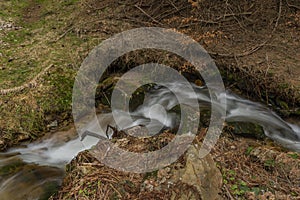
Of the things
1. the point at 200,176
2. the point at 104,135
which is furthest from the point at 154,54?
the point at 200,176

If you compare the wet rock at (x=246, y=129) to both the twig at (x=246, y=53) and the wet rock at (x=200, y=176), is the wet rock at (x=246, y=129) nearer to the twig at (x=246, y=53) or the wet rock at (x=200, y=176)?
the wet rock at (x=200, y=176)

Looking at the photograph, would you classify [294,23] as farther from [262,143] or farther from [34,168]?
[34,168]

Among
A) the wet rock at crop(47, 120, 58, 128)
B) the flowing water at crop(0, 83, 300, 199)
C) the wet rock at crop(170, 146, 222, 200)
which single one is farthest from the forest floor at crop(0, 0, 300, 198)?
the flowing water at crop(0, 83, 300, 199)

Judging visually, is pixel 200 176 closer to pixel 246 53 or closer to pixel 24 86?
pixel 24 86

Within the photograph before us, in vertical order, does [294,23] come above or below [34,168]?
above

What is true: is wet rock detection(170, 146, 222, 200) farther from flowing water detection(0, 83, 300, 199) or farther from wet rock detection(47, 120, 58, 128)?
wet rock detection(47, 120, 58, 128)

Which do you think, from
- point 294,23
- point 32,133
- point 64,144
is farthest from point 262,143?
point 294,23

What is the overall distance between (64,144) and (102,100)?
1.37m

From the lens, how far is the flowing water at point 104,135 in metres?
4.26

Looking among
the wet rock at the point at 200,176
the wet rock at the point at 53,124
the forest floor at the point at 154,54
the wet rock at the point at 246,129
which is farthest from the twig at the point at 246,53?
the wet rock at the point at 200,176

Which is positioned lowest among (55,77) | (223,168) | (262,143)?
(262,143)

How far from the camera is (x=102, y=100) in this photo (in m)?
6.40

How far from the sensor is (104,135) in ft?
18.3

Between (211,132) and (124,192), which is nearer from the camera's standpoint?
(124,192)
